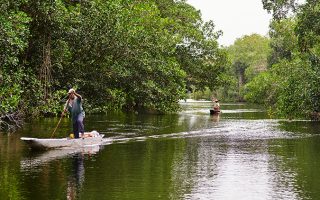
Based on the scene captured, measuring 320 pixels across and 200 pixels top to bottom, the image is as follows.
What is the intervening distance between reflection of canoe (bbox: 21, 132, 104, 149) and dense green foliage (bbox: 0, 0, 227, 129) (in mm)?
3042

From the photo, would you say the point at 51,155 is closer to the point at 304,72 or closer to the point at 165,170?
the point at 165,170

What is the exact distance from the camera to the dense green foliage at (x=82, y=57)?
22969 mm

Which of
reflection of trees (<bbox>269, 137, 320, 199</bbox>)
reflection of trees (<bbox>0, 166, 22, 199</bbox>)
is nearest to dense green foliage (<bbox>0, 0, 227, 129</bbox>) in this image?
reflection of trees (<bbox>0, 166, 22, 199</bbox>)

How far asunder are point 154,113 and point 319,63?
23.1m

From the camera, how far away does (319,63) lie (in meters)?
34.8

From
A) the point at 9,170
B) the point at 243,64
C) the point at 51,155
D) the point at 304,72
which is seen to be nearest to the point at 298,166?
the point at 51,155

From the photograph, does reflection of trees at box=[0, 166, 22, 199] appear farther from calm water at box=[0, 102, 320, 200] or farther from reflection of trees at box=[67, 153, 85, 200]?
reflection of trees at box=[67, 153, 85, 200]

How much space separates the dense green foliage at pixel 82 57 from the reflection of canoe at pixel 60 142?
9.98 ft

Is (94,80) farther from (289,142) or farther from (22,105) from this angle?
(289,142)

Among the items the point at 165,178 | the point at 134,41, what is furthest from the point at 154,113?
the point at 165,178

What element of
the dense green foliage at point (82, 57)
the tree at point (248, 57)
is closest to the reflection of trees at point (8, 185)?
the dense green foliage at point (82, 57)

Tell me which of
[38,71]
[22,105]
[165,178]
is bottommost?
[165,178]

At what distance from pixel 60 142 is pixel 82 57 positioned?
40.6ft

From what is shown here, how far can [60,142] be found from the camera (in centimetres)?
1992
